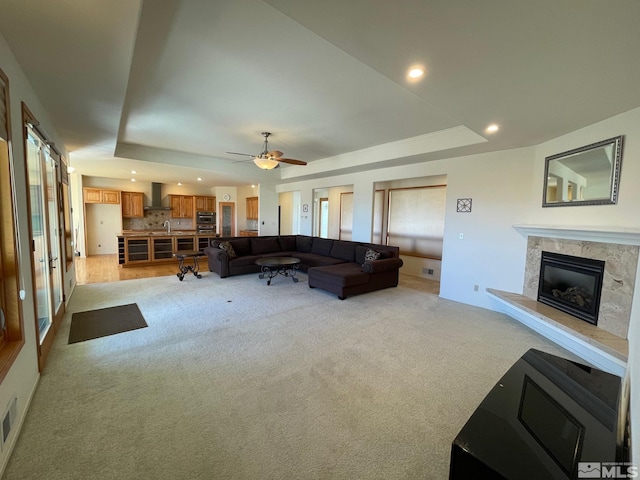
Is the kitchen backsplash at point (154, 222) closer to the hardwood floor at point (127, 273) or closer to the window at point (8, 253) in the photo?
the hardwood floor at point (127, 273)

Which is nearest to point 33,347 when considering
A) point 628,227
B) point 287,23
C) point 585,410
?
point 287,23

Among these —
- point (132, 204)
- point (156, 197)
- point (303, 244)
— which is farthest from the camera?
point (156, 197)

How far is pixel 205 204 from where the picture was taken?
34.0ft

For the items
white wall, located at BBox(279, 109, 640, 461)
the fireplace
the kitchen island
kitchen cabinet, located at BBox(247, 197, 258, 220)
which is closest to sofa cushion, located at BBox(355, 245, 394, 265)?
white wall, located at BBox(279, 109, 640, 461)

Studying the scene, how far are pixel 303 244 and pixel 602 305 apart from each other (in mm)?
5831

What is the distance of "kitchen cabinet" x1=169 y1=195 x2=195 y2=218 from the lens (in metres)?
9.77

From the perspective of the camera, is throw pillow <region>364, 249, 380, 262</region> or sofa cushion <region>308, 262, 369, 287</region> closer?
sofa cushion <region>308, 262, 369, 287</region>

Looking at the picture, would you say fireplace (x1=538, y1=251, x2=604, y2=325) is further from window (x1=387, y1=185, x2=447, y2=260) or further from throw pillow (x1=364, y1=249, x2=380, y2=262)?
window (x1=387, y1=185, x2=447, y2=260)

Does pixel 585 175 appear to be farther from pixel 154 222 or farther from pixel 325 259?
pixel 154 222

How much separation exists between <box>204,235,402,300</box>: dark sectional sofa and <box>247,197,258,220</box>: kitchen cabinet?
11.8 feet

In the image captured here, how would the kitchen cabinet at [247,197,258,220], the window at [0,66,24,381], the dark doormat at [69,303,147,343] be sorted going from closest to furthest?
the window at [0,66,24,381], the dark doormat at [69,303,147,343], the kitchen cabinet at [247,197,258,220]

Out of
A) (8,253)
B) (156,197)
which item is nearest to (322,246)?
(8,253)

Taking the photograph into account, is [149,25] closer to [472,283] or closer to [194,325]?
[194,325]

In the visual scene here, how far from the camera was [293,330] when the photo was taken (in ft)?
10.8
